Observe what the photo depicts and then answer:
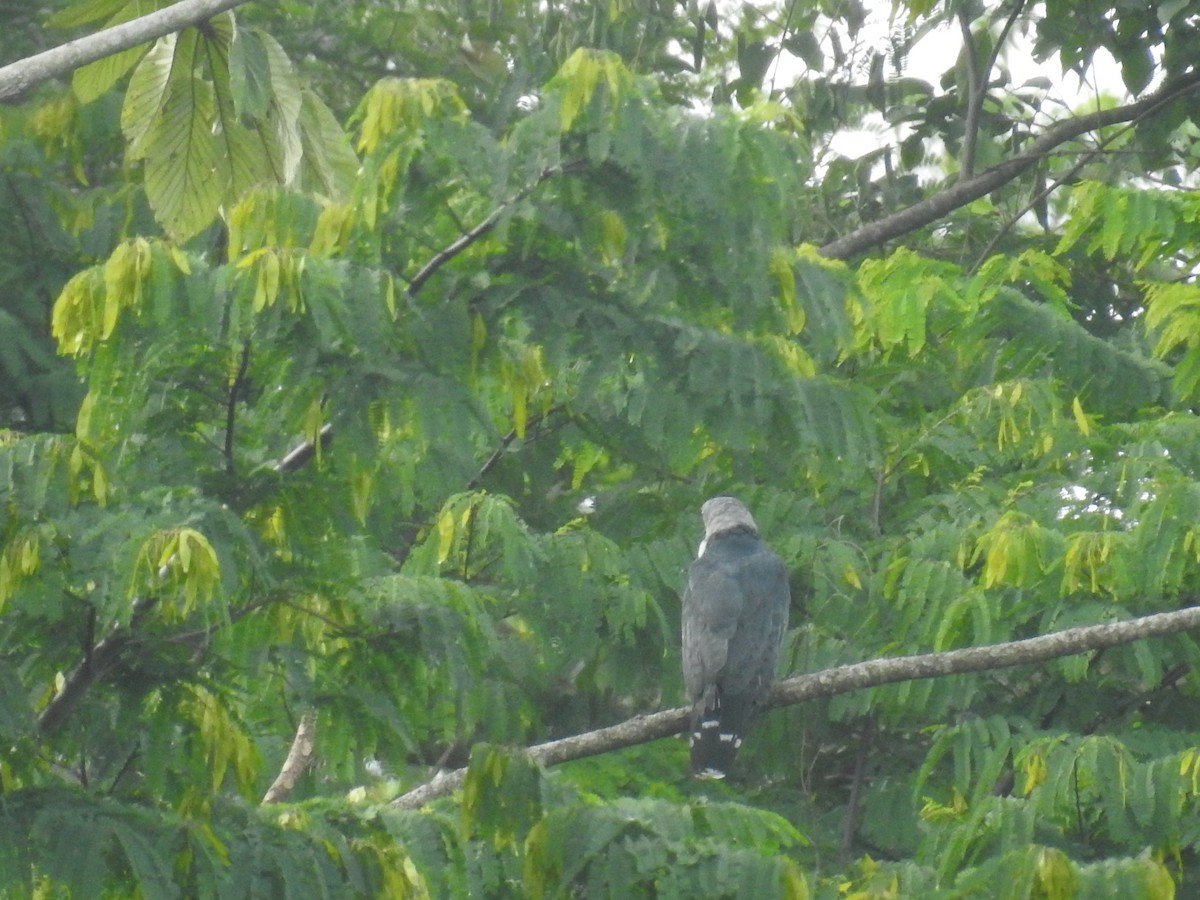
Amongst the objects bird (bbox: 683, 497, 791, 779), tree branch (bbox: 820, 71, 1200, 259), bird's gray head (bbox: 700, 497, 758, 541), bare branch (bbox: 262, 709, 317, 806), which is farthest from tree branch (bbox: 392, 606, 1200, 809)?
tree branch (bbox: 820, 71, 1200, 259)

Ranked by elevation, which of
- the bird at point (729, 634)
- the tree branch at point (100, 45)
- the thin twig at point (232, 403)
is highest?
the tree branch at point (100, 45)

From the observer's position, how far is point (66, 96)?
314 inches

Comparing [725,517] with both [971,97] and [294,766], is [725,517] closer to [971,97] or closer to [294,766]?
[294,766]

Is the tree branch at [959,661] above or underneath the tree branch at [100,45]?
underneath

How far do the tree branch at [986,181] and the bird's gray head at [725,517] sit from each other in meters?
2.41

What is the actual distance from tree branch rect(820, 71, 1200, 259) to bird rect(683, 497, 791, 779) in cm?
282

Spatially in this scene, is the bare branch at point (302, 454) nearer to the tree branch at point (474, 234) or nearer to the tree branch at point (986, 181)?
the tree branch at point (474, 234)

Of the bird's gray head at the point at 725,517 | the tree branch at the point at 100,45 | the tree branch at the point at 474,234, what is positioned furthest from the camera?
the bird's gray head at the point at 725,517

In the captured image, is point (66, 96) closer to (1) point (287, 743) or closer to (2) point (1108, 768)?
(1) point (287, 743)

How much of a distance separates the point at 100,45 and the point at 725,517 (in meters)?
3.76

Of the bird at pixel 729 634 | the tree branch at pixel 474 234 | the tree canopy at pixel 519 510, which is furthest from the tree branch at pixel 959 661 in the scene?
the tree branch at pixel 474 234

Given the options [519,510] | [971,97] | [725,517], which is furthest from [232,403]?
[971,97]

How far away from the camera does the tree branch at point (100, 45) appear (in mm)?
3666

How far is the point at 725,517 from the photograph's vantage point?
22.9 feet
